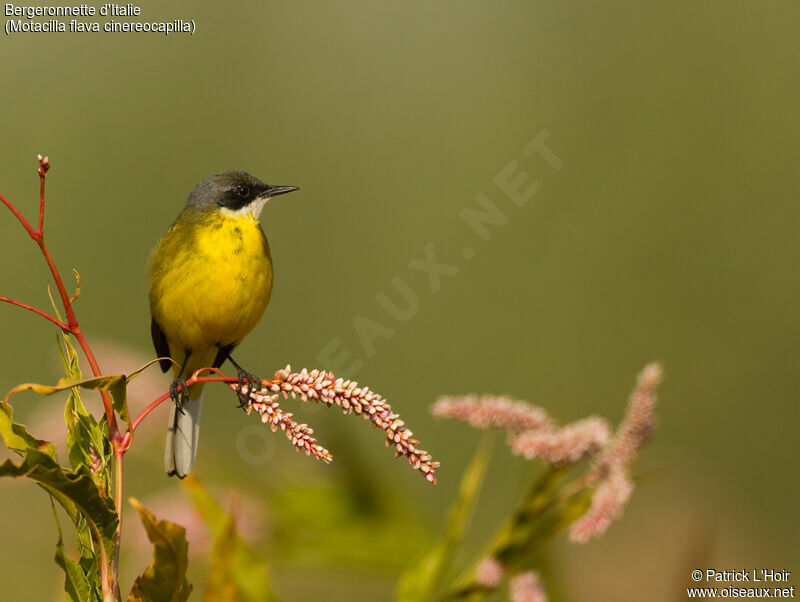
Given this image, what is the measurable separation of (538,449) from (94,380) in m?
0.99

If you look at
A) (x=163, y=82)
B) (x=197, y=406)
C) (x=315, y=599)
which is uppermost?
(x=163, y=82)

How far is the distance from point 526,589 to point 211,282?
1655 millimetres

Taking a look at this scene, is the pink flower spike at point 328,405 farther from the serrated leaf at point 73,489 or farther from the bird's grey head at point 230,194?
the bird's grey head at point 230,194

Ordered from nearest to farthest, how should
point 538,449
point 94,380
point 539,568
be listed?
1. point 94,380
2. point 538,449
3. point 539,568

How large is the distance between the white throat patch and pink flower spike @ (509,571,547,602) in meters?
1.99

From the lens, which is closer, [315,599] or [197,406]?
[197,406]

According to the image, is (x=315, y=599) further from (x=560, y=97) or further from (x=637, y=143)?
(x=560, y=97)

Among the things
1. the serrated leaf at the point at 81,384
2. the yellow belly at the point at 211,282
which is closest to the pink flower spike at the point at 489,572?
the serrated leaf at the point at 81,384

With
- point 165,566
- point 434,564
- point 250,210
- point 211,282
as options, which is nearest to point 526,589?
point 434,564

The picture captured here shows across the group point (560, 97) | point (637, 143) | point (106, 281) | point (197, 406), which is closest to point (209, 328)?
point (197, 406)

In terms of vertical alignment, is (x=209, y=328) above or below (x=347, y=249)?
below

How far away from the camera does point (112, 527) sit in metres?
1.49

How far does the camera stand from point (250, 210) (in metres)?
3.61

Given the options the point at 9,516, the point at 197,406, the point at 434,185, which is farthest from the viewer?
the point at 434,185
